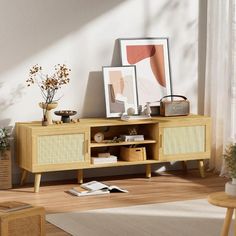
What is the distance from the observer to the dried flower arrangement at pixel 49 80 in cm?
757

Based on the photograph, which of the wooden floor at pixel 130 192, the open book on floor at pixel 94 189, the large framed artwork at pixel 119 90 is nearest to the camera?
the wooden floor at pixel 130 192

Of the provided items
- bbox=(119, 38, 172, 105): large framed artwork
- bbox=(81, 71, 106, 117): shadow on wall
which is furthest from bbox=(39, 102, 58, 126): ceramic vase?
bbox=(119, 38, 172, 105): large framed artwork

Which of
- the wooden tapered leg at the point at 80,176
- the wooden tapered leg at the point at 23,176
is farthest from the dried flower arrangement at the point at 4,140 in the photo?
the wooden tapered leg at the point at 80,176

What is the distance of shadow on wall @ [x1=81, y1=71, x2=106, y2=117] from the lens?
7938 millimetres

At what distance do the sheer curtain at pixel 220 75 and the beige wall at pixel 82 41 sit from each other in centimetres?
17

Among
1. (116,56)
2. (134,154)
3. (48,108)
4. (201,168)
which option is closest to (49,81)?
(48,108)

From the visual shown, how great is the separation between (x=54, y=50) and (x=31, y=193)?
4.77 feet

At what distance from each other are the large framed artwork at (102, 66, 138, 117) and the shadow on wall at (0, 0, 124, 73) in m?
0.58

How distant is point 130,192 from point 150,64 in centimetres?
152

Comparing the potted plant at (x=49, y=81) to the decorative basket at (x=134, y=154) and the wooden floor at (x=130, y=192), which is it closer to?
the wooden floor at (x=130, y=192)

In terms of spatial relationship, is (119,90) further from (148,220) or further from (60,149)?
(148,220)

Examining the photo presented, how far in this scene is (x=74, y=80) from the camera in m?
7.86

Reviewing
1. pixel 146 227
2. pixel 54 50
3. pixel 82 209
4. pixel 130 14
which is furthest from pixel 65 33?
pixel 146 227

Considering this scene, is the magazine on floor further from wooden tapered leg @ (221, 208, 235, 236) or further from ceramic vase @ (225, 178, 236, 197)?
ceramic vase @ (225, 178, 236, 197)
